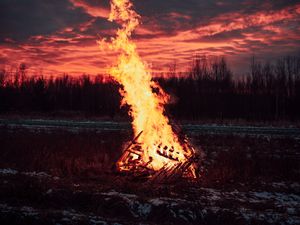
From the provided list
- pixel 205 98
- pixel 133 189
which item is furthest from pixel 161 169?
pixel 205 98

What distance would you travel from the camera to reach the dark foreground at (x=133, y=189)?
7055 mm

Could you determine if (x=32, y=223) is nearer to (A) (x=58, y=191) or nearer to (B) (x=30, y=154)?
(A) (x=58, y=191)

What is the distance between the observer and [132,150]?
11422 mm

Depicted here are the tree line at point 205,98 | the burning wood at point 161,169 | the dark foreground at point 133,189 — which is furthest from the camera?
the tree line at point 205,98

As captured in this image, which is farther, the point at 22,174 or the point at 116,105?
the point at 116,105

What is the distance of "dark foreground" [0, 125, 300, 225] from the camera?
23.1 feet

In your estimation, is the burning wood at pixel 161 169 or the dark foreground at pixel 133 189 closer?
the dark foreground at pixel 133 189

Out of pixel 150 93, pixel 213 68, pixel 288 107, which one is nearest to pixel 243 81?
pixel 213 68

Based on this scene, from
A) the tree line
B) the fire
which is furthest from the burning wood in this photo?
the tree line

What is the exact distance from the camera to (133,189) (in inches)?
351

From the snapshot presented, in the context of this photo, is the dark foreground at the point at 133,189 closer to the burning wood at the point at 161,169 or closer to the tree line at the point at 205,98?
the burning wood at the point at 161,169

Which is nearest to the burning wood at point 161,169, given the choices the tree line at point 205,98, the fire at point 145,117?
the fire at point 145,117

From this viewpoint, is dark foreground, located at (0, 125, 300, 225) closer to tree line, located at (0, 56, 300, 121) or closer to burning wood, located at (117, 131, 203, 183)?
burning wood, located at (117, 131, 203, 183)

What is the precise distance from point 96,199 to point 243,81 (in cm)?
4448
